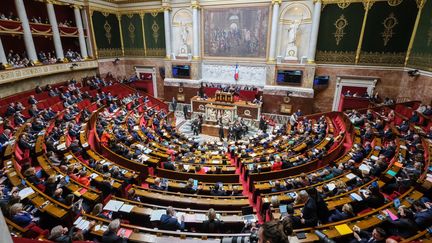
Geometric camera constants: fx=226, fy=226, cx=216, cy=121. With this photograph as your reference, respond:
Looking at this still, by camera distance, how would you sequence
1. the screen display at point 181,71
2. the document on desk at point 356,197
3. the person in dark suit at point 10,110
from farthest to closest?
the screen display at point 181,71 → the person in dark suit at point 10,110 → the document on desk at point 356,197

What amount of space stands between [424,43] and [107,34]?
2449cm

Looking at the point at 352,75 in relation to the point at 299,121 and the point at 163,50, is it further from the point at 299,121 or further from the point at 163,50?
the point at 163,50

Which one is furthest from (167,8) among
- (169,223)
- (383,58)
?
(169,223)

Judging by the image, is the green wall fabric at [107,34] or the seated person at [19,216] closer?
the seated person at [19,216]

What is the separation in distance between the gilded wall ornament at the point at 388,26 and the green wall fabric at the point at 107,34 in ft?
75.0

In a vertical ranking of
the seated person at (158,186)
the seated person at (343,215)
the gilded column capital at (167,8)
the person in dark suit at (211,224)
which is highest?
the gilded column capital at (167,8)

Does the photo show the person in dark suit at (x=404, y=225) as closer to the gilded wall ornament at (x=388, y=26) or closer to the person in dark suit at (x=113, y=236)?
the person in dark suit at (x=113, y=236)

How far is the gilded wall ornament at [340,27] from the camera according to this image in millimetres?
16656

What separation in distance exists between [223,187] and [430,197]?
549 cm

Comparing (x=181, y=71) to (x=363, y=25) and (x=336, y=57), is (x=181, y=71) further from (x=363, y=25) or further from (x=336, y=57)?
(x=363, y=25)

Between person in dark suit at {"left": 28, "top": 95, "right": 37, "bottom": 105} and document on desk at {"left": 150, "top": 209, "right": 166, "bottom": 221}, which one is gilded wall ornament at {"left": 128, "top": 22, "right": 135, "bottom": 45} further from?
document on desk at {"left": 150, "top": 209, "right": 166, "bottom": 221}

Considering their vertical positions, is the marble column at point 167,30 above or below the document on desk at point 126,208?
above

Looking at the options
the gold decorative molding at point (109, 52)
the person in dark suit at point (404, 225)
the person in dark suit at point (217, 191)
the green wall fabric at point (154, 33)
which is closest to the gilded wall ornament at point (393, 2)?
the person in dark suit at point (404, 225)

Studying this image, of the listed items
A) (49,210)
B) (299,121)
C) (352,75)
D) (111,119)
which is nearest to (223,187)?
(49,210)
